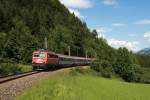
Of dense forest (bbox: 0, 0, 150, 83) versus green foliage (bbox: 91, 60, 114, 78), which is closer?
green foliage (bbox: 91, 60, 114, 78)

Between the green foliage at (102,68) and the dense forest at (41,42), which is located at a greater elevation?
the dense forest at (41,42)

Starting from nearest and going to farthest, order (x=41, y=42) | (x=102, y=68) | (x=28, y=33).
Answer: (x=102, y=68) → (x=28, y=33) → (x=41, y=42)

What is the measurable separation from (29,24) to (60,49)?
3100cm

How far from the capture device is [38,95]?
23.1 meters

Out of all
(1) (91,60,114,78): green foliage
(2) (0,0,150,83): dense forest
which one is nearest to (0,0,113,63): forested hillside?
(2) (0,0,150,83): dense forest

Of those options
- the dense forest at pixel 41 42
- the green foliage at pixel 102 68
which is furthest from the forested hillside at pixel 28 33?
the green foliage at pixel 102 68

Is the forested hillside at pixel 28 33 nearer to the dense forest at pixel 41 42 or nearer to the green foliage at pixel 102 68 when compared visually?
the dense forest at pixel 41 42

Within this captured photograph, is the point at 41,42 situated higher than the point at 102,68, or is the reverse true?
the point at 41,42

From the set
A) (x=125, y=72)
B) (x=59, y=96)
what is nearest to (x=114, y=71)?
(x=125, y=72)

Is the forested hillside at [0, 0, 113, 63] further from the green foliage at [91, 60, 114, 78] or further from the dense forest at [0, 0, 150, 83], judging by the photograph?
the green foliage at [91, 60, 114, 78]

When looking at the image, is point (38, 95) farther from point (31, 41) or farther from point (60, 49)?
point (60, 49)

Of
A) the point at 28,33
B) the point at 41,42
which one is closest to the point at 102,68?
the point at 28,33

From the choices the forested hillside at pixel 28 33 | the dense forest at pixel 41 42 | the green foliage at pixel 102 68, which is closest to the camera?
the green foliage at pixel 102 68

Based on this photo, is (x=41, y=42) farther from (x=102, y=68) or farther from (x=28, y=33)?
(x=102, y=68)
